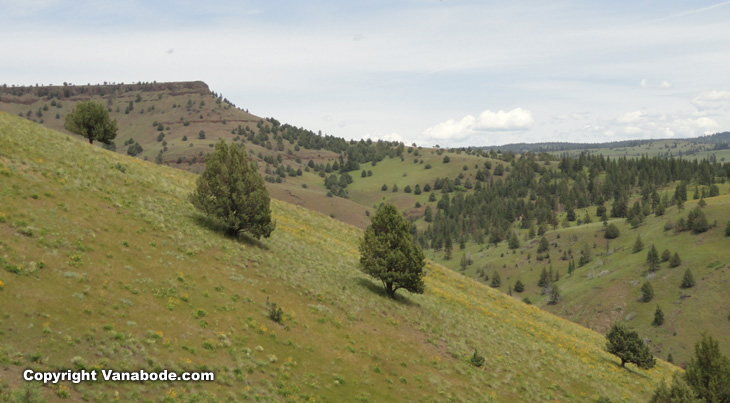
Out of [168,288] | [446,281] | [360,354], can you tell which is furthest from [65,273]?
[446,281]

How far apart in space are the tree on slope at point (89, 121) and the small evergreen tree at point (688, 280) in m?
152

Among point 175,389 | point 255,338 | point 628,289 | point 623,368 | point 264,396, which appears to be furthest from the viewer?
point 628,289

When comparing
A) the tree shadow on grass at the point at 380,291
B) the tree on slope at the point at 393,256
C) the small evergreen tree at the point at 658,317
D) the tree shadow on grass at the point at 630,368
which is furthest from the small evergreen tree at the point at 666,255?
the tree on slope at the point at 393,256

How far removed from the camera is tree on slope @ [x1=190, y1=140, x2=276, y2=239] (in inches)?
1431

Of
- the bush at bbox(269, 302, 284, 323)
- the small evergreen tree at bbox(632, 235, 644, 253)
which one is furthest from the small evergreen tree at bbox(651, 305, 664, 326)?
the bush at bbox(269, 302, 284, 323)

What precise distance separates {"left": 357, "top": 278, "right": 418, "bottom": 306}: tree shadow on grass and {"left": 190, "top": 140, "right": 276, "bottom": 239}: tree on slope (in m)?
A: 10.6

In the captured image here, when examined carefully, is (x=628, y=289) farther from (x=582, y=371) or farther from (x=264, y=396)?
(x=264, y=396)

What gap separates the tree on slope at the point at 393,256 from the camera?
3866 cm

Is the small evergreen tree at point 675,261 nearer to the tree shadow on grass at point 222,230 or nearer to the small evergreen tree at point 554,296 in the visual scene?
the small evergreen tree at point 554,296

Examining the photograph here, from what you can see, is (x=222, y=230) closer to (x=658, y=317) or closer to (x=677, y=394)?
(x=677, y=394)

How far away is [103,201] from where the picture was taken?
107ft

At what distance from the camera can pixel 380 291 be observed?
41.3 meters

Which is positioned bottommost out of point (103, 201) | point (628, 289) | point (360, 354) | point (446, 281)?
point (628, 289)

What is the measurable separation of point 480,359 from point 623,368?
23106 millimetres
